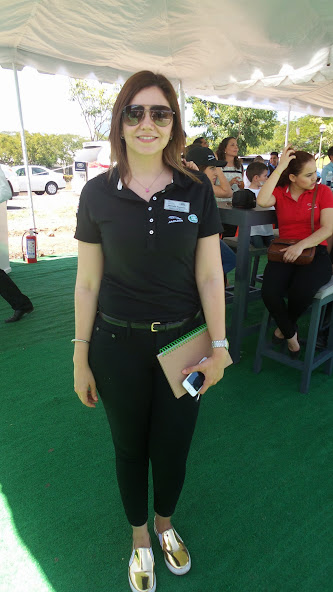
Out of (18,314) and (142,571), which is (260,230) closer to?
(18,314)

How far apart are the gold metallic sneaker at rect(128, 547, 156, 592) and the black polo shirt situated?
3.21ft

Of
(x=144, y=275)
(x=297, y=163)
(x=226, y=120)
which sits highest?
(x=226, y=120)

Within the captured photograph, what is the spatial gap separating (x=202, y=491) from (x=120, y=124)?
1695 mm

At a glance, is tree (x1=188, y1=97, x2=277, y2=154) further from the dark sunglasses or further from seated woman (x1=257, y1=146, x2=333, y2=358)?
the dark sunglasses

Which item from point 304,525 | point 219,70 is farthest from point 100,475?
point 219,70

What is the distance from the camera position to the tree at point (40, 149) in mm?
42312

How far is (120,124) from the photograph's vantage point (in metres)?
1.22

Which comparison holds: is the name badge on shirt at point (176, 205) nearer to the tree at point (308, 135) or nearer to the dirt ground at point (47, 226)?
the dirt ground at point (47, 226)

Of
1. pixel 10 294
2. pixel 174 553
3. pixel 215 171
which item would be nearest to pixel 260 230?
pixel 215 171

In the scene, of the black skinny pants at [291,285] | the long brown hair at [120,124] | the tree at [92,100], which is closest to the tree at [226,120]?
the tree at [92,100]

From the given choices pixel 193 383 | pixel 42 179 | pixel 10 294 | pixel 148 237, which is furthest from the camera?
pixel 42 179

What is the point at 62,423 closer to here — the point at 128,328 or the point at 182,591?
the point at 182,591

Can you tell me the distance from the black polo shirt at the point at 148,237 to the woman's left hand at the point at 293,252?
154 centimetres

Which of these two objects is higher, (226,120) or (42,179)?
(226,120)
